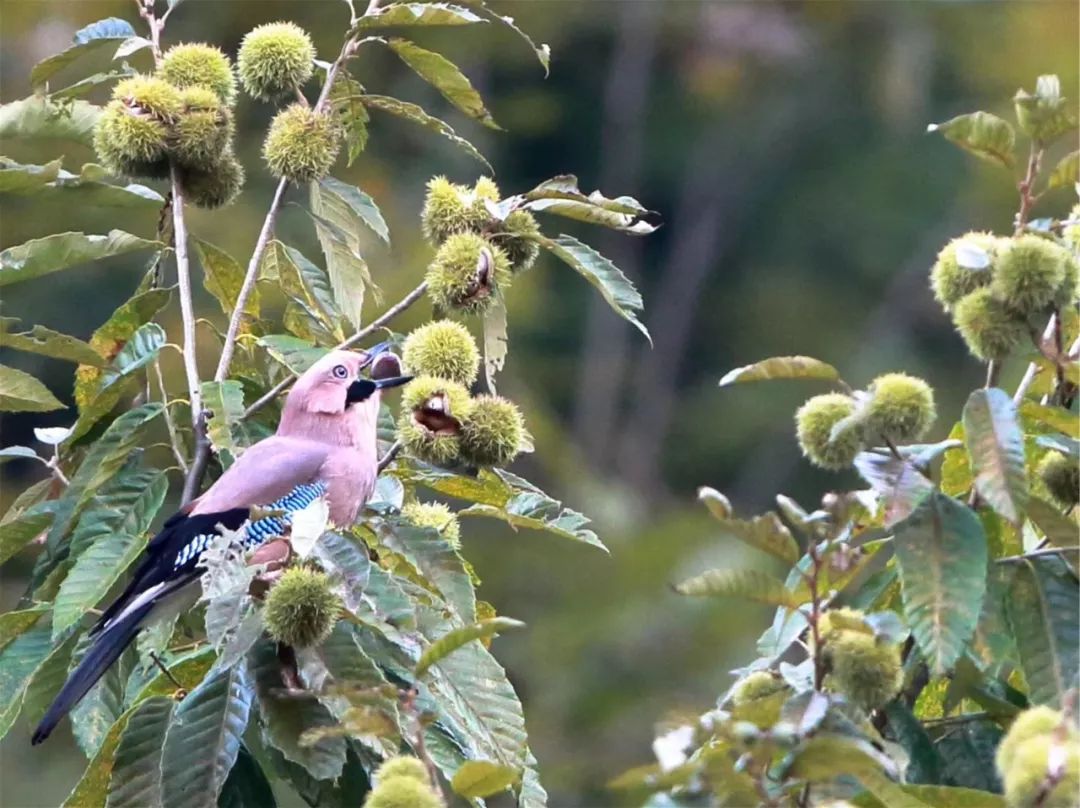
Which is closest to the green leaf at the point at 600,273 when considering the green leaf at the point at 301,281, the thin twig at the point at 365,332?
the thin twig at the point at 365,332

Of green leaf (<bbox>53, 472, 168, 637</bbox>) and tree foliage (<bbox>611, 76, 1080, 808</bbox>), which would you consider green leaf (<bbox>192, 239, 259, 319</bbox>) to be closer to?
green leaf (<bbox>53, 472, 168, 637</bbox>)

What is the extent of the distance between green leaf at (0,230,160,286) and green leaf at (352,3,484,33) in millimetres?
578

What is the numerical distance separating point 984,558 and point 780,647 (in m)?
0.36

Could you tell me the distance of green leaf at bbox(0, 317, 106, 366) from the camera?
3293mm

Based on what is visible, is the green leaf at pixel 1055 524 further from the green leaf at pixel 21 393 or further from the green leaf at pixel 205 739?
the green leaf at pixel 21 393

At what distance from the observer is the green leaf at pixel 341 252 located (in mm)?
3576

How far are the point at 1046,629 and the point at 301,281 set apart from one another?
172 centimetres

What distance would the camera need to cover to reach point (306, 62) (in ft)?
11.6

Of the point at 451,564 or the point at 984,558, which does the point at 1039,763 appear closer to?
the point at 984,558

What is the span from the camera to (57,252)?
345 centimetres

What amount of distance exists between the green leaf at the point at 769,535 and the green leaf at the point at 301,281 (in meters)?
1.56

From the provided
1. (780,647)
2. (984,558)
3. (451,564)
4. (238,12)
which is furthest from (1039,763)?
(238,12)

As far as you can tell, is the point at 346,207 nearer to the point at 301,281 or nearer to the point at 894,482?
the point at 301,281

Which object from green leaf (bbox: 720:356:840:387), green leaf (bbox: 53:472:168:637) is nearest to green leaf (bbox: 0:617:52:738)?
green leaf (bbox: 53:472:168:637)
